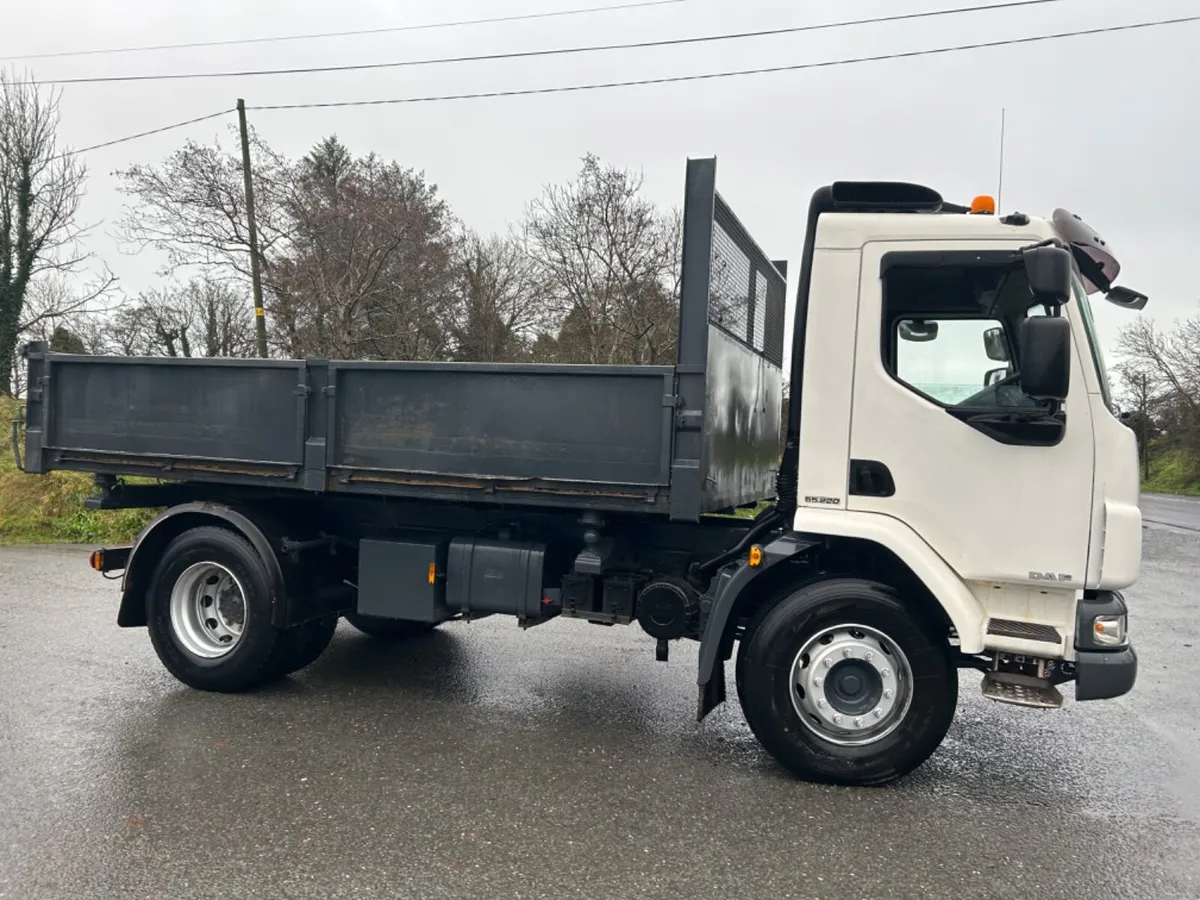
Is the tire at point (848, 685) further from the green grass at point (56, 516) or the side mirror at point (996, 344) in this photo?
the green grass at point (56, 516)

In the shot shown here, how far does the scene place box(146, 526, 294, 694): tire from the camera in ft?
17.6

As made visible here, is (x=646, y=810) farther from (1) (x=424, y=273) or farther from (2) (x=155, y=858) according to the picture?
(1) (x=424, y=273)

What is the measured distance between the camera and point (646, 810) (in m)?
3.92

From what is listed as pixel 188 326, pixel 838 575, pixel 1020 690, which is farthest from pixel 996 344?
pixel 188 326

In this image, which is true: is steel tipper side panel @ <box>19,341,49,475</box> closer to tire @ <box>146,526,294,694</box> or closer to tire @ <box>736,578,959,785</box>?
tire @ <box>146,526,294,694</box>

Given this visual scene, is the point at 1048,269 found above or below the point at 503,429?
above

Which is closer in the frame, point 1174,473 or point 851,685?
point 851,685

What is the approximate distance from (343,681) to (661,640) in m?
2.23

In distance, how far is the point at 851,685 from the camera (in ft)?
14.0

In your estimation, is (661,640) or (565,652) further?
(565,652)

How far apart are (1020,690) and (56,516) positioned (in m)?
13.2

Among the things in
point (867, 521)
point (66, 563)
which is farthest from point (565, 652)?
point (66, 563)

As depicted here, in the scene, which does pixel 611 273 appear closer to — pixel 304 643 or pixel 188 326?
pixel 304 643

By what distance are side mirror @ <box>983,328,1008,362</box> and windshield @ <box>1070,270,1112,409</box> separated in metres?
0.35
